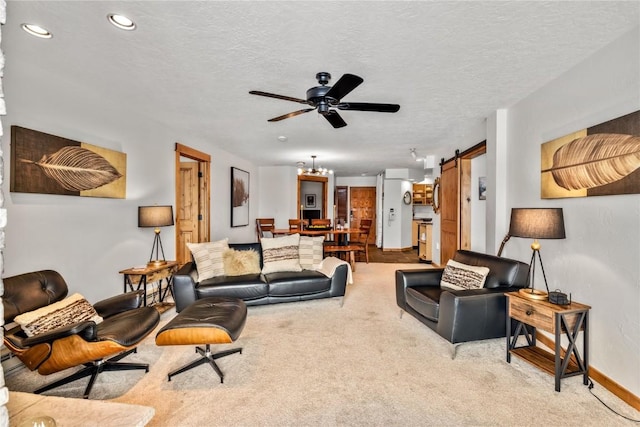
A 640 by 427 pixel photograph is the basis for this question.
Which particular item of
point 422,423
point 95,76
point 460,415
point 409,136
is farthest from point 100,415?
point 409,136

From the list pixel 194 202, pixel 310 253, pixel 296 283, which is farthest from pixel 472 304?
pixel 194 202

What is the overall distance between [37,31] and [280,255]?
3.02 m

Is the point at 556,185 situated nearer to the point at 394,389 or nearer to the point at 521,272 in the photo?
the point at 521,272

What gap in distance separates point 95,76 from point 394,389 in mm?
3484

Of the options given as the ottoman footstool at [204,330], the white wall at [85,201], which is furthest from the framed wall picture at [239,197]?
the ottoman footstool at [204,330]

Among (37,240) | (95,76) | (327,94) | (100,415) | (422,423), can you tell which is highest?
(95,76)

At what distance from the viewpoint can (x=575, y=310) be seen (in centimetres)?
218

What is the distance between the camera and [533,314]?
7.73 feet

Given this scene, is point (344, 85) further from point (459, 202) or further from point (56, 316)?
point (459, 202)

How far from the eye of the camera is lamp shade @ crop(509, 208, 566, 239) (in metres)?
2.31

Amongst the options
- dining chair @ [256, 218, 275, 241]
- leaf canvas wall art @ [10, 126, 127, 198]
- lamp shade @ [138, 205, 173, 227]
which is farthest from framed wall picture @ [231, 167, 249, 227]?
leaf canvas wall art @ [10, 126, 127, 198]

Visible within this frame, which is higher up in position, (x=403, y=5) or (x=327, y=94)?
(x=403, y=5)

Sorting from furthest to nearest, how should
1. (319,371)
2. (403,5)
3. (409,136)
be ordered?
(409,136), (319,371), (403,5)

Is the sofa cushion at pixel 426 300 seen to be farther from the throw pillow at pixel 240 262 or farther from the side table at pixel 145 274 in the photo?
the side table at pixel 145 274
